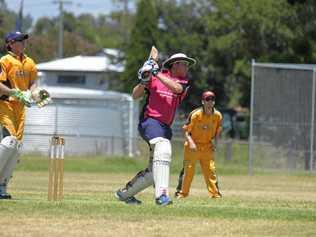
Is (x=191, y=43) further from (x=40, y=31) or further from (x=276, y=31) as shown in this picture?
(x=40, y=31)

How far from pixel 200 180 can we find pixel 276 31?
25031mm

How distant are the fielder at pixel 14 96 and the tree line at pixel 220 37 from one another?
27754 millimetres

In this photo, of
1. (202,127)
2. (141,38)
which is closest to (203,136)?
(202,127)

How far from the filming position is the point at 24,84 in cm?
1376

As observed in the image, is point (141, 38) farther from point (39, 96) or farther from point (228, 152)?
point (39, 96)

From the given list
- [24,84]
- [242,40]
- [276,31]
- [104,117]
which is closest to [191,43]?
[242,40]

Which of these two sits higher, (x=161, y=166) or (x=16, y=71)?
(x=16, y=71)

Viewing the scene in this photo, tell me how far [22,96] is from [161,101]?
74.1 inches

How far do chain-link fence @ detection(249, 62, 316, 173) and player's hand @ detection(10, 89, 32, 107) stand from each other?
1800 cm

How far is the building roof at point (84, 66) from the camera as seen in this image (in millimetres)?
71875

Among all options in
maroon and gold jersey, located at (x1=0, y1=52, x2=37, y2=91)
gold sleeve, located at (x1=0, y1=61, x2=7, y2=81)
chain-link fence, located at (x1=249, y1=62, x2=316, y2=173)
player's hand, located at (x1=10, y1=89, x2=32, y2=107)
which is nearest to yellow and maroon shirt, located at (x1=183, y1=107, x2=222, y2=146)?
maroon and gold jersey, located at (x1=0, y1=52, x2=37, y2=91)

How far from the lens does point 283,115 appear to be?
1214 inches

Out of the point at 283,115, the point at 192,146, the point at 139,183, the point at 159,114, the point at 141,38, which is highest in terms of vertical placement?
the point at 159,114

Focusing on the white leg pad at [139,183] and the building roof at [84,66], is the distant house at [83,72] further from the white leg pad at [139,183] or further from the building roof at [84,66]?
the white leg pad at [139,183]
